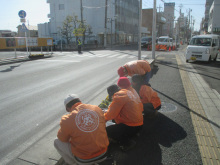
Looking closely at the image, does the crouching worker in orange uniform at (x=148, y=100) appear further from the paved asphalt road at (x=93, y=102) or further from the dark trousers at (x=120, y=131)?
the dark trousers at (x=120, y=131)

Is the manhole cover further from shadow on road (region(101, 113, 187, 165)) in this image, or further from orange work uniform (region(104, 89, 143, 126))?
orange work uniform (region(104, 89, 143, 126))

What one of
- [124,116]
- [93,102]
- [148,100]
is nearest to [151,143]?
[124,116]

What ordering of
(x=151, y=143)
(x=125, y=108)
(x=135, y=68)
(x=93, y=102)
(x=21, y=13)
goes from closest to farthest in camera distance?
(x=125, y=108), (x=151, y=143), (x=135, y=68), (x=93, y=102), (x=21, y=13)

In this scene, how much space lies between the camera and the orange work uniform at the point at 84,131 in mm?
2412

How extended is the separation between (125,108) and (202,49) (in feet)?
42.2

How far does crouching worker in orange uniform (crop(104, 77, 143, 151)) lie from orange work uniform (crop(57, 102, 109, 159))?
58 cm

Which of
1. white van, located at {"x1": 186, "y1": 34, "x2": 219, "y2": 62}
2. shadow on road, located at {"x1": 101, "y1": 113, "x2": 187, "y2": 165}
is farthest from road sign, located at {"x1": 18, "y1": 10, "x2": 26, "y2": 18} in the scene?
shadow on road, located at {"x1": 101, "y1": 113, "x2": 187, "y2": 165}

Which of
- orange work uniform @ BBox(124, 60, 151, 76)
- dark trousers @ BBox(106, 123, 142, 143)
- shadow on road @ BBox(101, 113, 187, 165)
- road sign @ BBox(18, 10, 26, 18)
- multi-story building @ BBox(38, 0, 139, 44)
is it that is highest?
multi-story building @ BBox(38, 0, 139, 44)

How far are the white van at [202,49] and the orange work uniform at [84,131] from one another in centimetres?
1334

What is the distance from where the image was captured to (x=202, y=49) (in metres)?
13.9

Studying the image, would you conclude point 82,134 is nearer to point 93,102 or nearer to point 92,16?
point 93,102

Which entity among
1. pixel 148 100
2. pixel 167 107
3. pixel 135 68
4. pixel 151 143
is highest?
pixel 135 68

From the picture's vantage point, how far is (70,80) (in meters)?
8.79

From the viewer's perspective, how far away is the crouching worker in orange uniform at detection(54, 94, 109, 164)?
2.42 meters
